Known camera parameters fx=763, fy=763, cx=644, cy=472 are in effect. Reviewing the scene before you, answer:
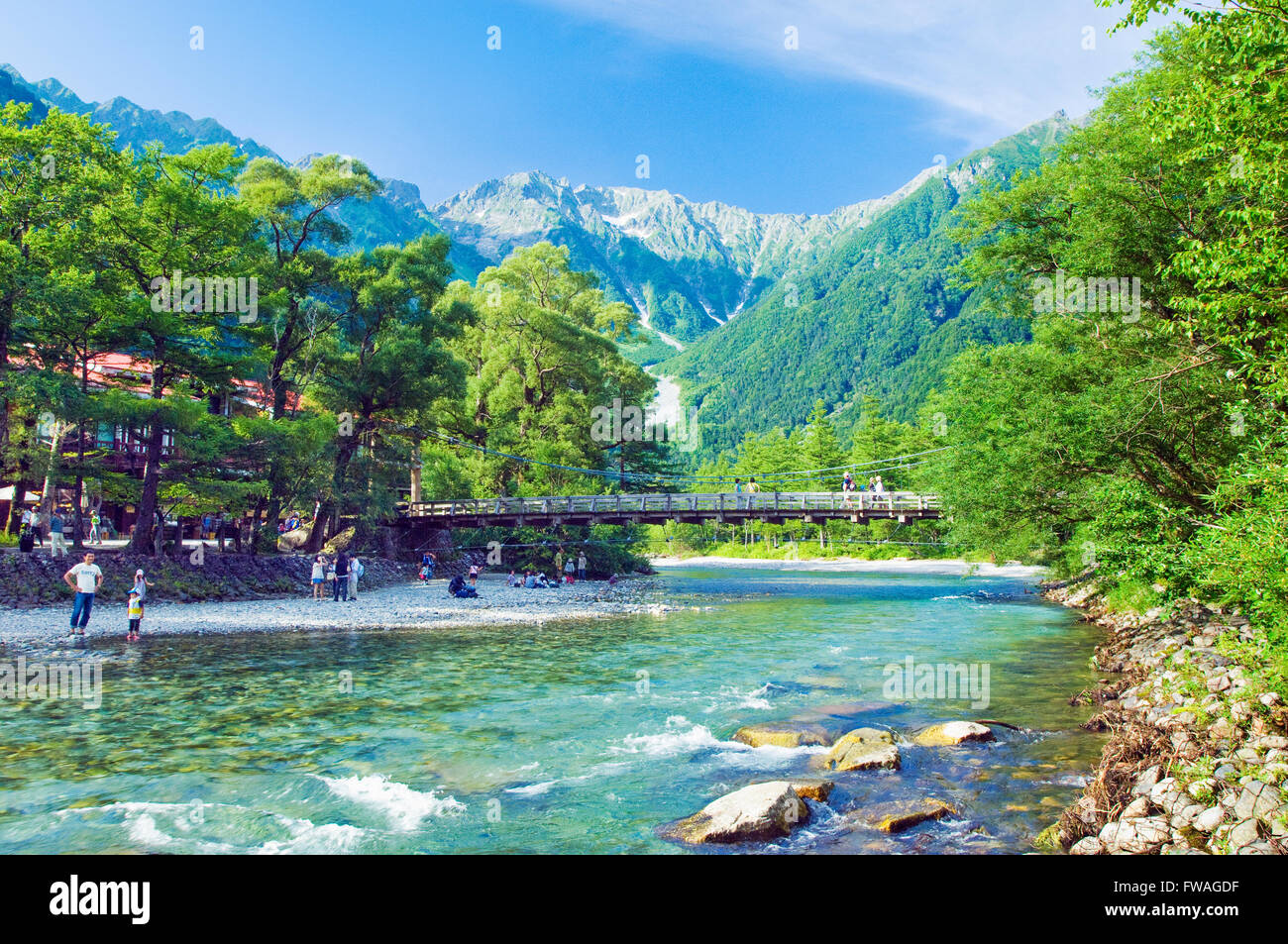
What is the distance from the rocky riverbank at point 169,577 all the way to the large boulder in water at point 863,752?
20.4 metres

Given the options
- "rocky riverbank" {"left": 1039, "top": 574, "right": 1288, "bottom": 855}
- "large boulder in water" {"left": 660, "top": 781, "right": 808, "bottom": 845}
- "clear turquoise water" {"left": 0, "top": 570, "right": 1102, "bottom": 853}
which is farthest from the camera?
"clear turquoise water" {"left": 0, "top": 570, "right": 1102, "bottom": 853}

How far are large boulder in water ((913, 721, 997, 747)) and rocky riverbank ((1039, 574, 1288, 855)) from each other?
143cm

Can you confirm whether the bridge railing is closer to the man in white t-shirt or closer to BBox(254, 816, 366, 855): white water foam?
the man in white t-shirt

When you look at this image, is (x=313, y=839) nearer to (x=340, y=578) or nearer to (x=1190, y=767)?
(x=1190, y=767)

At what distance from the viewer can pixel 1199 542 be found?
8953 millimetres

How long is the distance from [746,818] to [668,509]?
29.4 m

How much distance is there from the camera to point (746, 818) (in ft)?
21.3

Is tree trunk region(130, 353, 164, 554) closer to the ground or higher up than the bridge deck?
higher up

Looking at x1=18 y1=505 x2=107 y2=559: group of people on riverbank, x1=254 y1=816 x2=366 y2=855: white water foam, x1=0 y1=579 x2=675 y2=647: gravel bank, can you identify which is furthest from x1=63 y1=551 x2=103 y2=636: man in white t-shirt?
x1=254 y1=816 x2=366 y2=855: white water foam

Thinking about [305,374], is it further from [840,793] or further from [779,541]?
[779,541]

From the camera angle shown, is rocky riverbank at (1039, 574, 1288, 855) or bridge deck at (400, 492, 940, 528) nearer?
rocky riverbank at (1039, 574, 1288, 855)

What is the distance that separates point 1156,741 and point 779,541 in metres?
71.9

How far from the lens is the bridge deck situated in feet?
116
